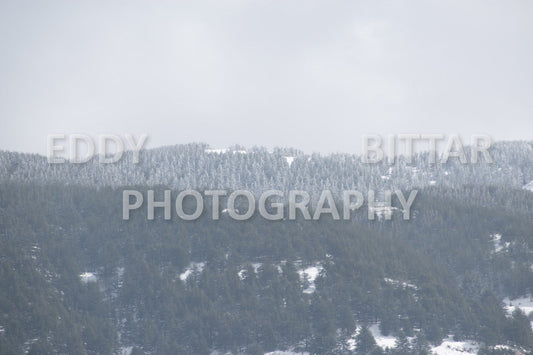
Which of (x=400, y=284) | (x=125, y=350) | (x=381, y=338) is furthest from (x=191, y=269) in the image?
(x=381, y=338)

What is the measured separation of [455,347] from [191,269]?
52.0m

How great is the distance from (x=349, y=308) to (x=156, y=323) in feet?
108

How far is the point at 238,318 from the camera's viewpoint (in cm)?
17612

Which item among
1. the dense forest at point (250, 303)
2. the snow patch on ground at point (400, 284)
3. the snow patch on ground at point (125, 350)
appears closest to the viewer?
the dense forest at point (250, 303)

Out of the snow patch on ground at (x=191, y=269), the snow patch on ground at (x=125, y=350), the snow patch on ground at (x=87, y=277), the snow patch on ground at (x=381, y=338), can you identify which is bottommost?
the snow patch on ground at (x=125, y=350)

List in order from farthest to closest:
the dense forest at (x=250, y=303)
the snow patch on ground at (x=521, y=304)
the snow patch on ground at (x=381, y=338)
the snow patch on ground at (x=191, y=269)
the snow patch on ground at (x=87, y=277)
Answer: the snow patch on ground at (x=87, y=277)
the snow patch on ground at (x=191, y=269)
the snow patch on ground at (x=521, y=304)
the dense forest at (x=250, y=303)
the snow patch on ground at (x=381, y=338)

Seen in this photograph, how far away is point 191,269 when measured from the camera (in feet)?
643

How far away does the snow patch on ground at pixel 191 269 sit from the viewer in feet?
Answer: 636

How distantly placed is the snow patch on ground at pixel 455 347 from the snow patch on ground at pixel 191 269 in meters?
47.4

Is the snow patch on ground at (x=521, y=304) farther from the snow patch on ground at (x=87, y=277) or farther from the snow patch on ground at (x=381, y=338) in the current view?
the snow patch on ground at (x=87, y=277)

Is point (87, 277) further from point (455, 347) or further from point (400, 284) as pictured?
point (455, 347)

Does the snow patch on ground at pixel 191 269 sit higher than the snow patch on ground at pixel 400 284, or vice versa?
the snow patch on ground at pixel 191 269

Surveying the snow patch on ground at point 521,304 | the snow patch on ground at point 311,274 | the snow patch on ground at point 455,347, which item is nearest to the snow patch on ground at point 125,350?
the snow patch on ground at point 311,274

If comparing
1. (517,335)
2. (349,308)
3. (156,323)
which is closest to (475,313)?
(517,335)
